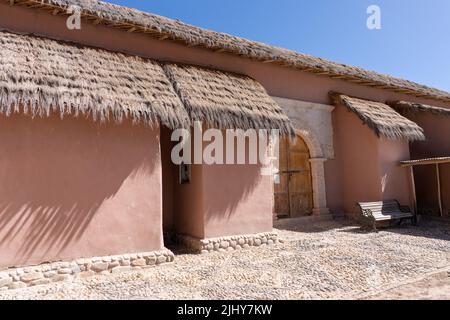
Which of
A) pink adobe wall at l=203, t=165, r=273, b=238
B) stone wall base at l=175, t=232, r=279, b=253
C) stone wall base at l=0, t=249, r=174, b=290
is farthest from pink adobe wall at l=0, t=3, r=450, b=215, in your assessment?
stone wall base at l=0, t=249, r=174, b=290

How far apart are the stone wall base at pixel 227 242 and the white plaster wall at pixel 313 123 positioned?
11.5 feet

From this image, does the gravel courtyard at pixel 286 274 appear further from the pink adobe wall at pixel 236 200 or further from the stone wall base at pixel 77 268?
the pink adobe wall at pixel 236 200

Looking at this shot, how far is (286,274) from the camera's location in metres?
5.18

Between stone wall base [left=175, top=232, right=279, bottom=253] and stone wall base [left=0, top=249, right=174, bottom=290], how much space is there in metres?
0.81

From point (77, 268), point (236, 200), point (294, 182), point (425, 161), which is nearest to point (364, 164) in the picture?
Answer: point (425, 161)

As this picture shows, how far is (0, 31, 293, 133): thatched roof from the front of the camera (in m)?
4.95

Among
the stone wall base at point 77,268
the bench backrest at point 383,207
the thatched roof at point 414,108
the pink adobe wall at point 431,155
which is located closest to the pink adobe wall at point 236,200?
the stone wall base at point 77,268

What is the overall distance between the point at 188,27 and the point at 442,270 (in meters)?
7.11

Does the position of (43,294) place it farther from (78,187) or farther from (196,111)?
(196,111)

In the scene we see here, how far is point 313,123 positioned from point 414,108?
3.81m

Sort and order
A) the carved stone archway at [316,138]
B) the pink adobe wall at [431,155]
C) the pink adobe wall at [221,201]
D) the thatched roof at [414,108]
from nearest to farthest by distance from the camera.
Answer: the pink adobe wall at [221,201] < the carved stone archway at [316,138] < the pink adobe wall at [431,155] < the thatched roof at [414,108]

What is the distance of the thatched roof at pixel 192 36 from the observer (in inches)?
259

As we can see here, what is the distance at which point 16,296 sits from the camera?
432 cm

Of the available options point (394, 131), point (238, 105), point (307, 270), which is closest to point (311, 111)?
point (394, 131)
